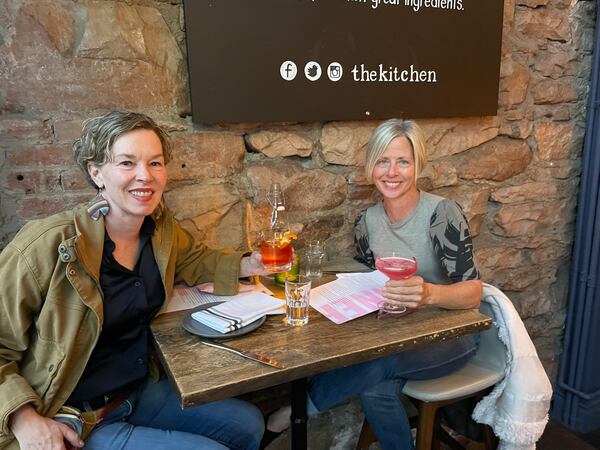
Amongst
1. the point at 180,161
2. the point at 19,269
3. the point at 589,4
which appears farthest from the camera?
the point at 589,4

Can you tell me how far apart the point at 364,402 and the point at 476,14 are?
1698mm

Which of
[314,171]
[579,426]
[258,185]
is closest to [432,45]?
[314,171]

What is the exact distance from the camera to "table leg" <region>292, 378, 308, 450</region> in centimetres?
158

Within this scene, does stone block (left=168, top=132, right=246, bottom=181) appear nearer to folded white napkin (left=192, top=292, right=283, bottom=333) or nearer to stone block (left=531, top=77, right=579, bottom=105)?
folded white napkin (left=192, top=292, right=283, bottom=333)

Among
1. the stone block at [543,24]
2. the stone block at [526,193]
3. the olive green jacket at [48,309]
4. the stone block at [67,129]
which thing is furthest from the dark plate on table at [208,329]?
the stone block at [543,24]

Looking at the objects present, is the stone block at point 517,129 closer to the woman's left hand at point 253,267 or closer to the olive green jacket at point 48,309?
the woman's left hand at point 253,267

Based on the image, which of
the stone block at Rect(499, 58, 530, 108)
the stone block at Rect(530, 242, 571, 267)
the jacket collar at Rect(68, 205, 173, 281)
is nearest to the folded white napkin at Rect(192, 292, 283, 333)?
the jacket collar at Rect(68, 205, 173, 281)

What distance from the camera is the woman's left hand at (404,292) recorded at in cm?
140

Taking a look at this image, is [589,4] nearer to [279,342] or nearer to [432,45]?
[432,45]

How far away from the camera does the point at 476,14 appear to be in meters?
2.12

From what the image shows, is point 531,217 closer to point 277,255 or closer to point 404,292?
point 404,292

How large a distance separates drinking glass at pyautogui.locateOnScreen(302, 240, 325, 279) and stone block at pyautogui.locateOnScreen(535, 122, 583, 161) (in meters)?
1.38

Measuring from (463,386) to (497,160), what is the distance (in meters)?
1.19

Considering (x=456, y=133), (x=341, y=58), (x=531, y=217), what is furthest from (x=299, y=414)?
(x=531, y=217)
